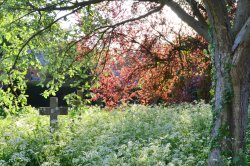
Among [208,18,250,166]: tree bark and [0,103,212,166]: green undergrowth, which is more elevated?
[208,18,250,166]: tree bark

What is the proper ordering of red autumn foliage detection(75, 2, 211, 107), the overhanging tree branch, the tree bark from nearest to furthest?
the tree bark → the overhanging tree branch → red autumn foliage detection(75, 2, 211, 107)

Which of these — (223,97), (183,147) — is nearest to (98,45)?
(183,147)

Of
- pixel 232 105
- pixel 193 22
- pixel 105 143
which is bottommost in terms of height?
pixel 105 143

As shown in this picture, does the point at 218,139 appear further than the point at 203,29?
No

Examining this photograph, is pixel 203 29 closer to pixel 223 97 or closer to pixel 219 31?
pixel 219 31

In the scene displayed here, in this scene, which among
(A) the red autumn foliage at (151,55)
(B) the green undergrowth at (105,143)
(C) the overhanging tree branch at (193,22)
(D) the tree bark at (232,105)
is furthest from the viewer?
(A) the red autumn foliage at (151,55)

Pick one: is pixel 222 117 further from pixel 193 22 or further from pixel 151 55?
pixel 151 55

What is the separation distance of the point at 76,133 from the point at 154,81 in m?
2.64

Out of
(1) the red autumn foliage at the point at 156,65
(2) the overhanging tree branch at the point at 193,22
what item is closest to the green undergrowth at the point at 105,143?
(1) the red autumn foliage at the point at 156,65

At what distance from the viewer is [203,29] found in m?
5.68

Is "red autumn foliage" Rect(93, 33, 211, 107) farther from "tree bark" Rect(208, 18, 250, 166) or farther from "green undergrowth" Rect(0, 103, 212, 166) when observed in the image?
"tree bark" Rect(208, 18, 250, 166)

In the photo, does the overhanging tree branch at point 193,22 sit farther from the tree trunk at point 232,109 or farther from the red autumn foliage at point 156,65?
the red autumn foliage at point 156,65

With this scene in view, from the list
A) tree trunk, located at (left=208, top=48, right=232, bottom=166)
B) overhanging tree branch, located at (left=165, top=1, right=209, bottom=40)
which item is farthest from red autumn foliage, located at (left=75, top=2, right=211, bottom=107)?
tree trunk, located at (left=208, top=48, right=232, bottom=166)

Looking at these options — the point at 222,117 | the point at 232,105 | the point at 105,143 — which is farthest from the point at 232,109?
the point at 105,143
